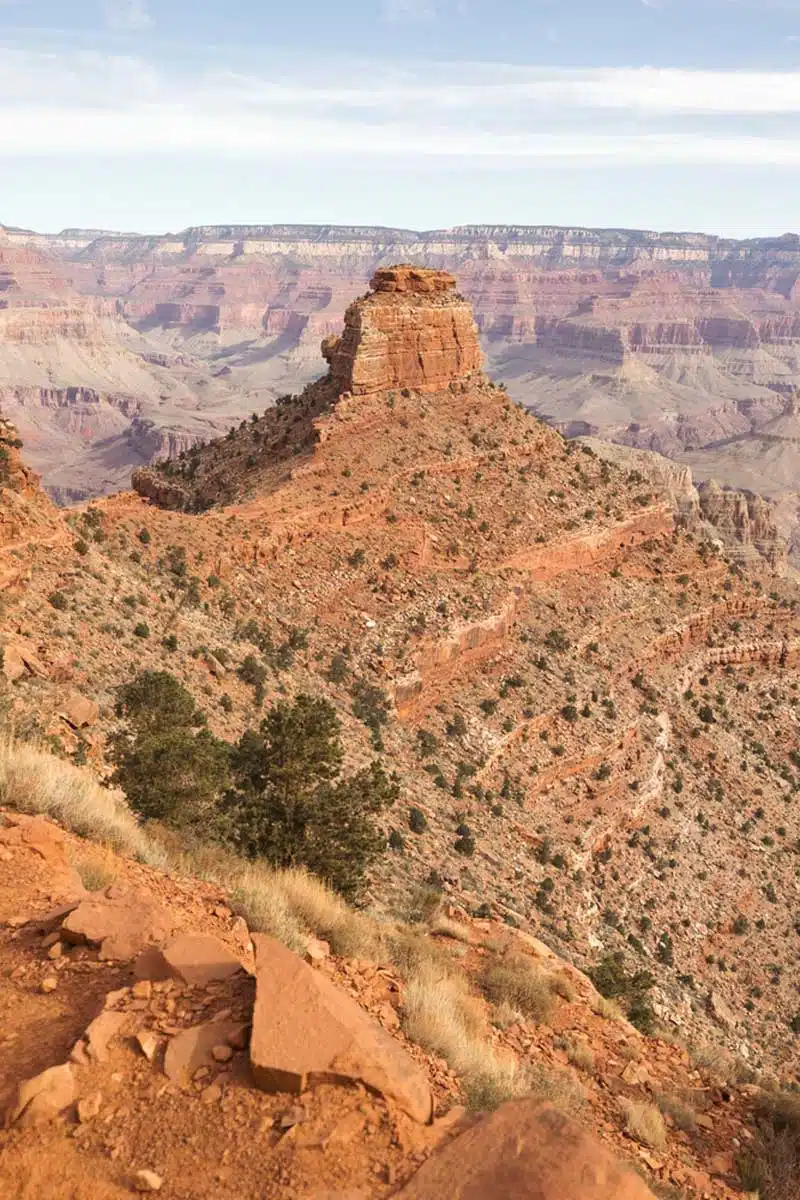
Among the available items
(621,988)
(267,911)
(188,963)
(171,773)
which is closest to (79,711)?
(171,773)

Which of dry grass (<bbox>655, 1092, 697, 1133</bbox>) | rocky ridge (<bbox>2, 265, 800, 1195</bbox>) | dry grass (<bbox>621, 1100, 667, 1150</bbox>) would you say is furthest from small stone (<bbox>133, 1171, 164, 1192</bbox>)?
rocky ridge (<bbox>2, 265, 800, 1195</bbox>)

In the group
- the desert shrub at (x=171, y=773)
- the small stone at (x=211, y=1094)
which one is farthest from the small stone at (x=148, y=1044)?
the desert shrub at (x=171, y=773)

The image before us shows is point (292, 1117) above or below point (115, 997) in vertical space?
above

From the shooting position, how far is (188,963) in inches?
363

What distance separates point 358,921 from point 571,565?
4055 cm

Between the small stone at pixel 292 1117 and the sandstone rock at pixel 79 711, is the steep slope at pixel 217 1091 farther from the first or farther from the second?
the sandstone rock at pixel 79 711

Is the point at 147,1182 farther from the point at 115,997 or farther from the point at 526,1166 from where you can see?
the point at 526,1166

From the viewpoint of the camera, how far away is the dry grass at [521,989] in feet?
45.8

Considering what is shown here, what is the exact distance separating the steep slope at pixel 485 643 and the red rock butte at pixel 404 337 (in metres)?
0.16

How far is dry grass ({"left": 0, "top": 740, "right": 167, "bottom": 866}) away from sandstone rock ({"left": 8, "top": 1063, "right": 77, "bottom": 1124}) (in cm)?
605

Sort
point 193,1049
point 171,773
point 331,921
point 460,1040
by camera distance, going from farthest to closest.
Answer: point 171,773 < point 331,921 < point 460,1040 < point 193,1049

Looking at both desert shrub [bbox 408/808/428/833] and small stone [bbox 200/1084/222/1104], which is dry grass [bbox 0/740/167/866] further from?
desert shrub [bbox 408/808/428/833]

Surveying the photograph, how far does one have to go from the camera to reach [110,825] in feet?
47.0

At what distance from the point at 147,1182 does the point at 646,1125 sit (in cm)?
607
